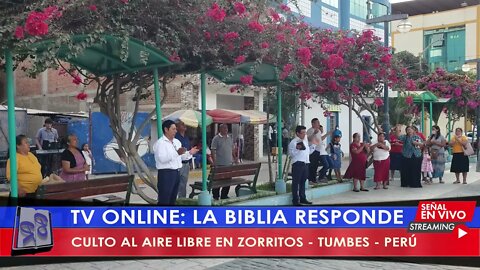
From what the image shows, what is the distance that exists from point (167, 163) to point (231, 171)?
7.65 ft

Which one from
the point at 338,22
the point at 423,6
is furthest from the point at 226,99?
the point at 423,6

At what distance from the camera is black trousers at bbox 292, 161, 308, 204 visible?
28.7 feet

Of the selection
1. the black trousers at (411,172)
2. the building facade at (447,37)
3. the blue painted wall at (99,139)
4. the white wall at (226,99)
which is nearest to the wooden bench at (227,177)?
the black trousers at (411,172)

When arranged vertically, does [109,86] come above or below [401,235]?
above

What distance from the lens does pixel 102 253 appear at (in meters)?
5.57

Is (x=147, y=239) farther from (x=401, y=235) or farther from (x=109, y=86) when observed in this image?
(x=109, y=86)

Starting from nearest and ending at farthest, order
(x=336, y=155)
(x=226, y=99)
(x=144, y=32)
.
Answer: (x=144, y=32), (x=336, y=155), (x=226, y=99)

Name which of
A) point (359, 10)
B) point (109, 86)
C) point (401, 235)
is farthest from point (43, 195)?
point (359, 10)

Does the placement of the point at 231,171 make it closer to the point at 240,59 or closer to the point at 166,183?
the point at 240,59

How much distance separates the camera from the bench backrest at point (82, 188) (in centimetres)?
616

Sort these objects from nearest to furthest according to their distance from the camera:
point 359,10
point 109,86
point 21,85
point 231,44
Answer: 1. point 231,44
2. point 109,86
3. point 21,85
4. point 359,10

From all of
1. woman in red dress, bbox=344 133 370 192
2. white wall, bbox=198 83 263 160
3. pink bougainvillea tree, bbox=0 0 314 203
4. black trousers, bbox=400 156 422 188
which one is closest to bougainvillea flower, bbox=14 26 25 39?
pink bougainvillea tree, bbox=0 0 314 203

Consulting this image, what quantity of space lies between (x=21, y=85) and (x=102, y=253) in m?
22.0

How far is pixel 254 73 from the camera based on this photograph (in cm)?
851
